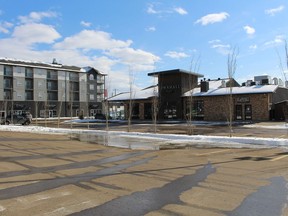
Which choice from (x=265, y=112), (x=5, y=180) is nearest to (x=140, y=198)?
(x=5, y=180)

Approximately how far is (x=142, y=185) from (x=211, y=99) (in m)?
40.4

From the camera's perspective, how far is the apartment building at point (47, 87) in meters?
77.1

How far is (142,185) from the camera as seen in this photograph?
7805mm

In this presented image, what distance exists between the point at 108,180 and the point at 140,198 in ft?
5.99

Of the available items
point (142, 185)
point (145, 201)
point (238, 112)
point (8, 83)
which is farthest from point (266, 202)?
point (8, 83)

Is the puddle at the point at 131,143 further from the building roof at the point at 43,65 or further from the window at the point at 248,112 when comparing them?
the building roof at the point at 43,65

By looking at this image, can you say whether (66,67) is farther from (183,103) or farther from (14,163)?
(14,163)

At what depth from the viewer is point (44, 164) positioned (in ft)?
35.1

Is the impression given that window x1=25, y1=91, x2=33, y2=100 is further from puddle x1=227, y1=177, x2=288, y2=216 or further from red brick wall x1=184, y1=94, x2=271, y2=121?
puddle x1=227, y1=177, x2=288, y2=216

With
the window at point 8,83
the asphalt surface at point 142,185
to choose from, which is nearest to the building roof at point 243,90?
the asphalt surface at point 142,185

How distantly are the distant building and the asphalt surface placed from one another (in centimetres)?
2535

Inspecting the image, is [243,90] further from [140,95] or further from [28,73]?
[28,73]

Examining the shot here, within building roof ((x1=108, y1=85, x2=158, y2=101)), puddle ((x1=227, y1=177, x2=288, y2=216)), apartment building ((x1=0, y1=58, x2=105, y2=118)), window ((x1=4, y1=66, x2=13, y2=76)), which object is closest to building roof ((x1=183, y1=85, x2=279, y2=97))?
building roof ((x1=108, y1=85, x2=158, y2=101))

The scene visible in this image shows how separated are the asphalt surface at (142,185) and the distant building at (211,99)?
25.3m
